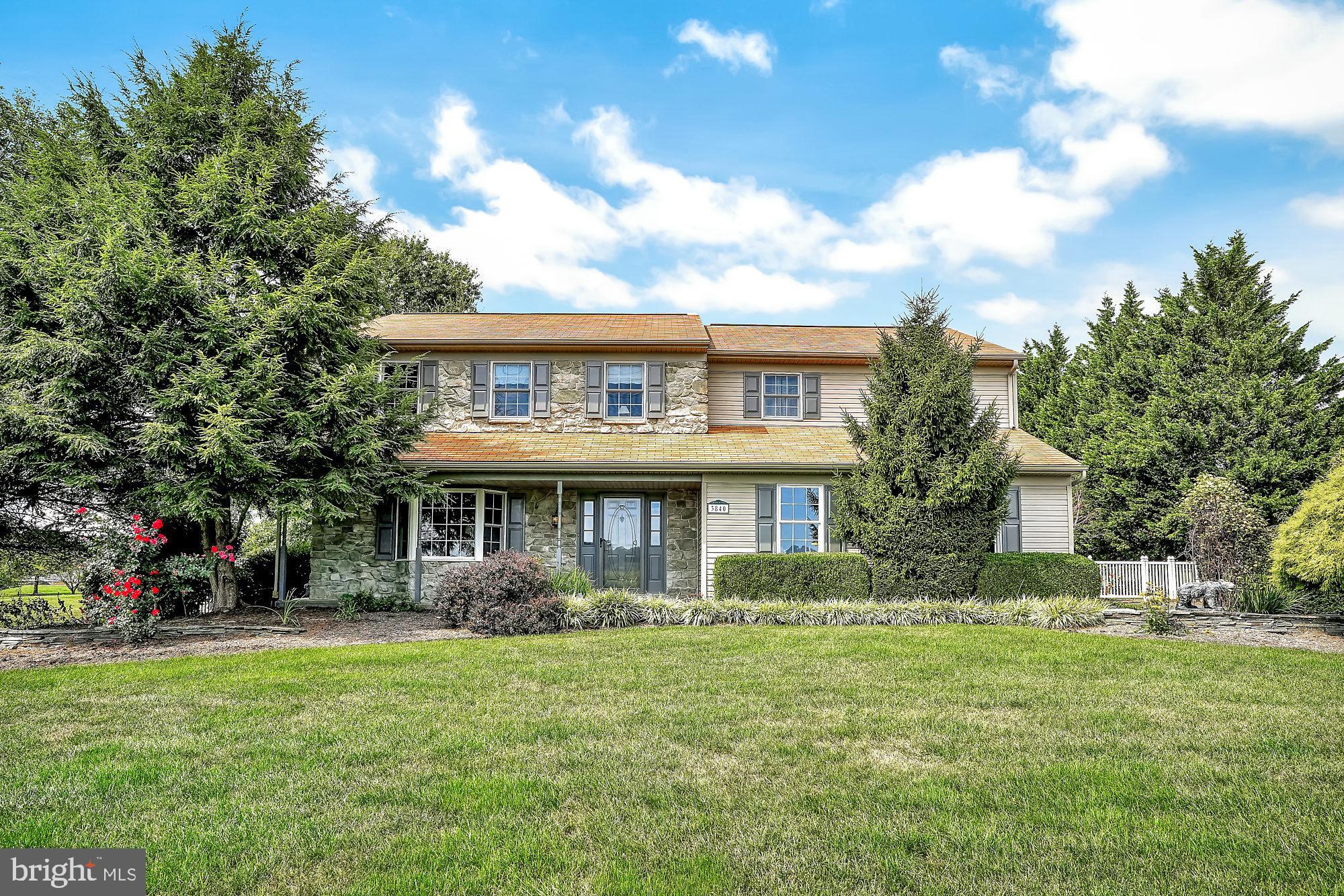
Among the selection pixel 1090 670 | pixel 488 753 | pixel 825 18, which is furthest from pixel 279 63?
pixel 1090 670

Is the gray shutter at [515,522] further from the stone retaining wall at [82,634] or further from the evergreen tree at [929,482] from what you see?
the evergreen tree at [929,482]

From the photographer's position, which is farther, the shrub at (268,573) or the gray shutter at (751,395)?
the gray shutter at (751,395)

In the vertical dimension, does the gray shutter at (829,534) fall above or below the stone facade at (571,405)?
below

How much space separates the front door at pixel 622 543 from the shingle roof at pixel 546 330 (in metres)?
3.38

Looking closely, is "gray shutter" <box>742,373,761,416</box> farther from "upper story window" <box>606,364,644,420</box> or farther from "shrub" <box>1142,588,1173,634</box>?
"shrub" <box>1142,588,1173,634</box>

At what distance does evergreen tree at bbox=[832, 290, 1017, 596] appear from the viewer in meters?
12.0

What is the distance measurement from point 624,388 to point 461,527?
446 centimetres

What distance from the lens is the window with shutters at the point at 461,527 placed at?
1477 cm

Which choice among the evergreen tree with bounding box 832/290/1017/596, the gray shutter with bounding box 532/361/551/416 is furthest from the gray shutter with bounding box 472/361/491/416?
the evergreen tree with bounding box 832/290/1017/596

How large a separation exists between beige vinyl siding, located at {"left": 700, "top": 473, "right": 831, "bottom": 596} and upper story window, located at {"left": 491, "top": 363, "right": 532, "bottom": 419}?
455cm

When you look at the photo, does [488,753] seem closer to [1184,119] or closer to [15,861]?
[15,861]

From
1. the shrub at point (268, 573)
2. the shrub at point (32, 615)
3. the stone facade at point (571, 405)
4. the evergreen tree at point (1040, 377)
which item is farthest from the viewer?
the evergreen tree at point (1040, 377)

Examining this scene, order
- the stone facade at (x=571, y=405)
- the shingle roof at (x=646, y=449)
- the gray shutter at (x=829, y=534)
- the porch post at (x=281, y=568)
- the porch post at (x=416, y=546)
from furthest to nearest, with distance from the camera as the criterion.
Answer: the stone facade at (x=571, y=405) < the gray shutter at (x=829, y=534) < the shingle roof at (x=646, y=449) < the porch post at (x=416, y=546) < the porch post at (x=281, y=568)

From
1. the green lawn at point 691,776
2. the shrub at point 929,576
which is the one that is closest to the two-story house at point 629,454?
the shrub at point 929,576
